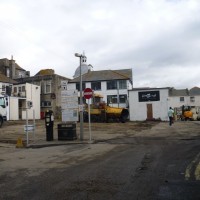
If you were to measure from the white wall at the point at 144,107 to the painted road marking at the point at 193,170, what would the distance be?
4181 cm

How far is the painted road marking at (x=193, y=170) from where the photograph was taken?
28.6 ft

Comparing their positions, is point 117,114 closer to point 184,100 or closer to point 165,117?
point 165,117

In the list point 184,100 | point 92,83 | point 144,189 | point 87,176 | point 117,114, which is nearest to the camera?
point 144,189

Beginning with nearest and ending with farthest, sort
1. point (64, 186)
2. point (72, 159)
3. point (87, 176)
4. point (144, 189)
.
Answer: point (144, 189) < point (64, 186) < point (87, 176) < point (72, 159)

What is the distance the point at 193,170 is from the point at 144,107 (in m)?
43.9

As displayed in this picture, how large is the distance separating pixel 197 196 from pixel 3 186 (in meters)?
4.33

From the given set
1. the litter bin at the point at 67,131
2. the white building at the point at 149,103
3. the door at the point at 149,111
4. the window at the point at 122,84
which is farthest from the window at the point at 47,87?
the litter bin at the point at 67,131

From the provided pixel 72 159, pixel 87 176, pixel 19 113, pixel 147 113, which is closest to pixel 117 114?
pixel 147 113

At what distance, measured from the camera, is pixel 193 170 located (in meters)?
9.60

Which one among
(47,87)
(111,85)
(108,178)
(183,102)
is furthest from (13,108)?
(183,102)

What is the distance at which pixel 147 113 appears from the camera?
174 ft

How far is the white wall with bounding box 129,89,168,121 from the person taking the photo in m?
52.8

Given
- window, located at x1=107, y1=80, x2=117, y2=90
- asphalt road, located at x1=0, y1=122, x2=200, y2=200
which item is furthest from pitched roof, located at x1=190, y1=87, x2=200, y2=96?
asphalt road, located at x1=0, y1=122, x2=200, y2=200

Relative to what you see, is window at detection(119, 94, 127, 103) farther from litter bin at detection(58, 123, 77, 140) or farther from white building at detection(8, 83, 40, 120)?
litter bin at detection(58, 123, 77, 140)
